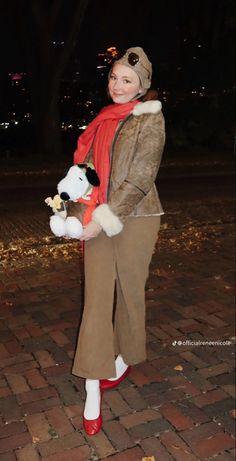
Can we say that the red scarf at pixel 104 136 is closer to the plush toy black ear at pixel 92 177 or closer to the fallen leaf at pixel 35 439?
the plush toy black ear at pixel 92 177

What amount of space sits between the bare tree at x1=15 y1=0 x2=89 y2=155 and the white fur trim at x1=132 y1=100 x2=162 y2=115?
498 inches

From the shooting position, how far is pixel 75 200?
2.42 meters

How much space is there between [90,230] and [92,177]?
259 millimetres

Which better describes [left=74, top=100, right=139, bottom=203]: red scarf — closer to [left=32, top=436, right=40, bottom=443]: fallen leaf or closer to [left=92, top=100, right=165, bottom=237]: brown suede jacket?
[left=92, top=100, right=165, bottom=237]: brown suede jacket

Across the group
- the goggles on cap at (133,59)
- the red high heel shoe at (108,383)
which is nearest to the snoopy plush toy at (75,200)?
the goggles on cap at (133,59)

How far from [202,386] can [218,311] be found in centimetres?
119

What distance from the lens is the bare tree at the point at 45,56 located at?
14.1 metres

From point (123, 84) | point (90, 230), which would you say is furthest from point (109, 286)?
point (123, 84)

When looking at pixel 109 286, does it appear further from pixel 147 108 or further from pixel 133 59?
pixel 133 59

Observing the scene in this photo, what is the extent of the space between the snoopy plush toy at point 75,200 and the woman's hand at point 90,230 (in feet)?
0.13

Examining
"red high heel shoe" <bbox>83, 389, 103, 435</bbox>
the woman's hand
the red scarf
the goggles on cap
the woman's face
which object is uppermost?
the goggles on cap

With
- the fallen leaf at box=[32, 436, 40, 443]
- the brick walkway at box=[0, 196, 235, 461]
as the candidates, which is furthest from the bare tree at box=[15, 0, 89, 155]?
the fallen leaf at box=[32, 436, 40, 443]

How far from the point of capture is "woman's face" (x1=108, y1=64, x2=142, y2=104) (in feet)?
7.86

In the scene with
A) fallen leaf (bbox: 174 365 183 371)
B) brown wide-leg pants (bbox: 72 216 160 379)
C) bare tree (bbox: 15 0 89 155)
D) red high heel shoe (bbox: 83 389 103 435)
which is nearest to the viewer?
brown wide-leg pants (bbox: 72 216 160 379)
